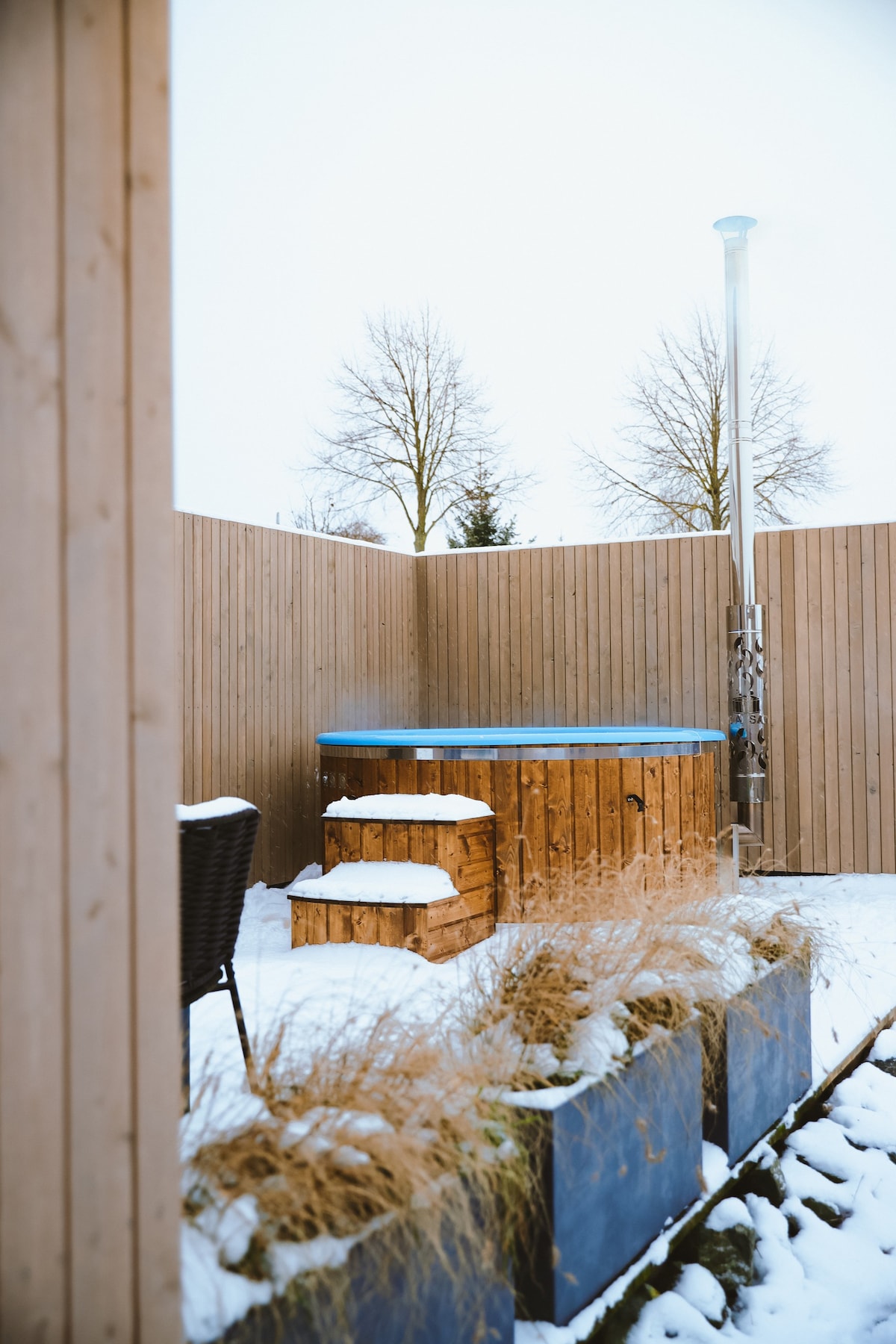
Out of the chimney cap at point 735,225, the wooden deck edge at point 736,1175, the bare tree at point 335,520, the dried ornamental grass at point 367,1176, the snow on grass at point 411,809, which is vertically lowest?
the wooden deck edge at point 736,1175

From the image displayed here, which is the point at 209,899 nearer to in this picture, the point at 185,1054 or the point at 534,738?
the point at 185,1054

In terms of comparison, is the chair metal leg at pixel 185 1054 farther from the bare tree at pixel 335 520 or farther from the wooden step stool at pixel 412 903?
the bare tree at pixel 335 520

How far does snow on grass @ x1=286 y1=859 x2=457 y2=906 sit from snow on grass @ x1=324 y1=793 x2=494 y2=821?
0.18 metres

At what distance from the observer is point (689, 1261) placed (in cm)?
199

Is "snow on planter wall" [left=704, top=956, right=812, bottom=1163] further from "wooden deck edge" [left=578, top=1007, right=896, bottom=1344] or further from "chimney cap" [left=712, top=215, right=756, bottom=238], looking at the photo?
"chimney cap" [left=712, top=215, right=756, bottom=238]

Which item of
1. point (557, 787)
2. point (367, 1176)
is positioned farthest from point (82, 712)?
point (557, 787)

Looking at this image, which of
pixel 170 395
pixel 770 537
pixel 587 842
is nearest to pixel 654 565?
pixel 770 537

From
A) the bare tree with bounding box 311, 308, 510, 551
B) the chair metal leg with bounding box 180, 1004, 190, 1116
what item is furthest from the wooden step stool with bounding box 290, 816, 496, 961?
the bare tree with bounding box 311, 308, 510, 551

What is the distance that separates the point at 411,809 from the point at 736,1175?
1971 mm

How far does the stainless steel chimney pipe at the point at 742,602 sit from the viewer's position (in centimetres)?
546

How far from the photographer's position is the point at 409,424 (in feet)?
37.0

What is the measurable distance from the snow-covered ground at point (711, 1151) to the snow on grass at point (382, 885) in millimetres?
172

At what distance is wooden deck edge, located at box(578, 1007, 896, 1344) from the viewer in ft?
5.90

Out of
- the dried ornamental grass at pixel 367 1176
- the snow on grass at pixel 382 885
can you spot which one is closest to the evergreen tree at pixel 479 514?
the snow on grass at pixel 382 885
